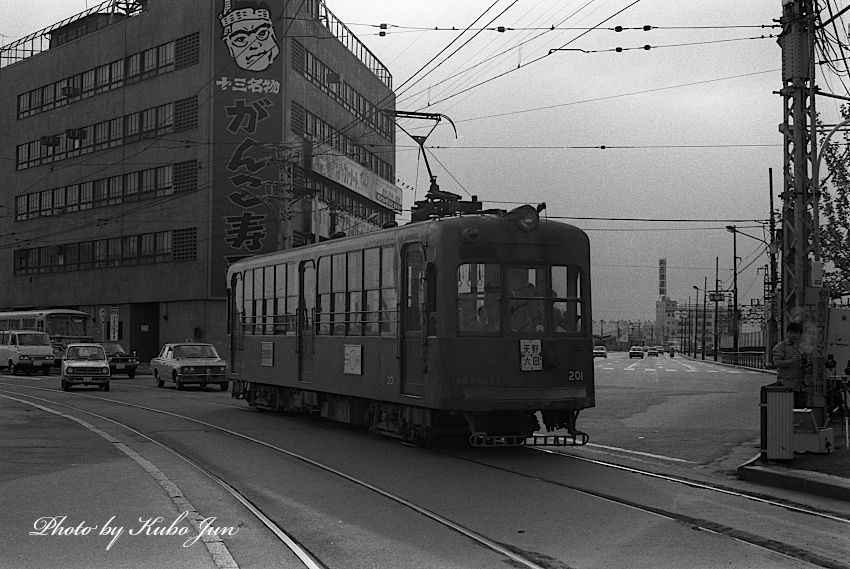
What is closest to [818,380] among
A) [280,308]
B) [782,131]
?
[782,131]

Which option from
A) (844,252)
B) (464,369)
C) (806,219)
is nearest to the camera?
(464,369)

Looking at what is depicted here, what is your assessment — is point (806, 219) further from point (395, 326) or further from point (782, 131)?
point (395, 326)

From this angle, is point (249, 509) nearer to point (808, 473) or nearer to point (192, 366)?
point (808, 473)

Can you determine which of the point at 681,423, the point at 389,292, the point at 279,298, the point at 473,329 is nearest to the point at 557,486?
the point at 473,329

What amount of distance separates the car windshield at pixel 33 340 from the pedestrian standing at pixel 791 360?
38.0 m

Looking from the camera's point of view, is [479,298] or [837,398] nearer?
[479,298]

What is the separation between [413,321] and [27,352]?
116 ft

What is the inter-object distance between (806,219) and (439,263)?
257 inches

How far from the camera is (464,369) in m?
14.1

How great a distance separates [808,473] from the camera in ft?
39.8

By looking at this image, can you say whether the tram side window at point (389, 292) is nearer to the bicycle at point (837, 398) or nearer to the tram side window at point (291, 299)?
the tram side window at point (291, 299)

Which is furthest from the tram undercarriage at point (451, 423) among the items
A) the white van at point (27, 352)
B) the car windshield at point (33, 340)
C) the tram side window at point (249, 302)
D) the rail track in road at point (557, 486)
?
the car windshield at point (33, 340)

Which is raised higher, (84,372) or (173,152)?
(173,152)

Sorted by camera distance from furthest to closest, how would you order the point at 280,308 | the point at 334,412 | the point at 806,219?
the point at 280,308, the point at 334,412, the point at 806,219
